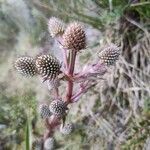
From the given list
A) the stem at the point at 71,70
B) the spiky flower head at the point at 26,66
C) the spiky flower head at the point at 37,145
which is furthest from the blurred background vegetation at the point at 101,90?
the spiky flower head at the point at 26,66

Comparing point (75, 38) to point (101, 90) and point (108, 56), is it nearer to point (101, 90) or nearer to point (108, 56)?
point (108, 56)

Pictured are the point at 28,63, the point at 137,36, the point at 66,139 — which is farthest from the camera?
the point at 137,36

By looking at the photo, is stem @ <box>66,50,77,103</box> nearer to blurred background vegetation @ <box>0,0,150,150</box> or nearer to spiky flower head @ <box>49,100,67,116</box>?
spiky flower head @ <box>49,100,67,116</box>

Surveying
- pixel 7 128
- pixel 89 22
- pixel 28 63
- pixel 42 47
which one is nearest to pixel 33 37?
pixel 42 47

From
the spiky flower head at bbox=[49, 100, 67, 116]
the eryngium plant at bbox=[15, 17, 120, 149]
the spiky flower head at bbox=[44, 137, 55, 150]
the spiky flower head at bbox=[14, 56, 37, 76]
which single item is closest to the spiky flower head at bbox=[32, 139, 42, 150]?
the spiky flower head at bbox=[44, 137, 55, 150]

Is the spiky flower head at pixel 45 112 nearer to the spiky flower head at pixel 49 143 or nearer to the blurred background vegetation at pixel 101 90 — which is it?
the spiky flower head at pixel 49 143

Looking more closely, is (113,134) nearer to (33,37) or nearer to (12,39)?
(33,37)
